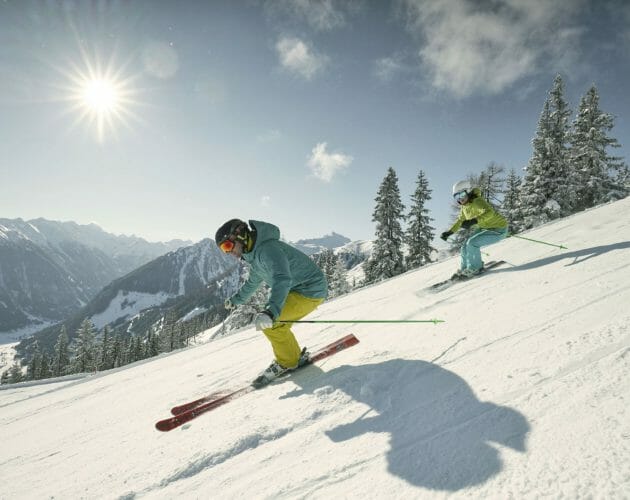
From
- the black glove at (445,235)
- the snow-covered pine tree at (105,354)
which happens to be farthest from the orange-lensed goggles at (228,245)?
the snow-covered pine tree at (105,354)

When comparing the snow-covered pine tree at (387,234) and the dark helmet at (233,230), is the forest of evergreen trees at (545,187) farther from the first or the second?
the dark helmet at (233,230)

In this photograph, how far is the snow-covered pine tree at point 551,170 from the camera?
2595 centimetres

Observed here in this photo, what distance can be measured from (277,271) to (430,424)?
228 centimetres

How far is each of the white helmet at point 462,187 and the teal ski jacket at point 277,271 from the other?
4579mm

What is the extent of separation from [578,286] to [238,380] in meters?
4.87

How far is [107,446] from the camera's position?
11.8 feet

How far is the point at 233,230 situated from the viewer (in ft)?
14.0

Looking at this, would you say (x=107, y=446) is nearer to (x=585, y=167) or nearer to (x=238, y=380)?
(x=238, y=380)

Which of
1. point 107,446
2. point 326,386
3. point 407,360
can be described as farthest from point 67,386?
point 407,360

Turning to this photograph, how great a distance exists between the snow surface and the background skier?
1613mm

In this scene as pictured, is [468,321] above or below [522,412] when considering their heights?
above

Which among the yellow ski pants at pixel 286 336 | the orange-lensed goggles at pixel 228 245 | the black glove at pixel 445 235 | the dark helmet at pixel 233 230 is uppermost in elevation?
the dark helmet at pixel 233 230

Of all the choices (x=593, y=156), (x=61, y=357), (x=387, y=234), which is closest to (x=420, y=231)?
A: (x=387, y=234)

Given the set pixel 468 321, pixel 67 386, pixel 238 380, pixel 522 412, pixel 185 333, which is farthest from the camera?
pixel 185 333
